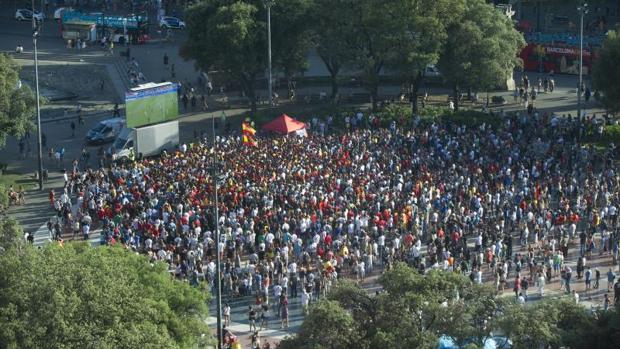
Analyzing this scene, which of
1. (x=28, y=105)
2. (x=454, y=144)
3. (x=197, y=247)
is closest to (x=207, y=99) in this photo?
(x=28, y=105)

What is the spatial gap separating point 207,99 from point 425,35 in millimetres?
15538

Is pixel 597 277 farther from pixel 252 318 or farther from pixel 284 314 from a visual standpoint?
pixel 252 318

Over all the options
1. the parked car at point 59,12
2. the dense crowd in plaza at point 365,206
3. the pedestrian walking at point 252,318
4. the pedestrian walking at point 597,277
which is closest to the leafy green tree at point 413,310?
the pedestrian walking at point 252,318

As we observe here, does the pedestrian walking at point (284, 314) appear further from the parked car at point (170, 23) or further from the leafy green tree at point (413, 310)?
the parked car at point (170, 23)

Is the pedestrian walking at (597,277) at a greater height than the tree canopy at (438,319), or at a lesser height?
lesser

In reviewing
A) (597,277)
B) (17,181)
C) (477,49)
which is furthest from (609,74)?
(17,181)

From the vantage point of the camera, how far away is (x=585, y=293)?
148 ft

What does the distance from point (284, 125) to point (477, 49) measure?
38.6 ft

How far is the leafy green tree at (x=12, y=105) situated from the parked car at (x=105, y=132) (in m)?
4.94

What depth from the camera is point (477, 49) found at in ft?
222

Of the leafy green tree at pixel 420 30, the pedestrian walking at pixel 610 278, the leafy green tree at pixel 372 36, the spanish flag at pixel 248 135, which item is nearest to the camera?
the pedestrian walking at pixel 610 278

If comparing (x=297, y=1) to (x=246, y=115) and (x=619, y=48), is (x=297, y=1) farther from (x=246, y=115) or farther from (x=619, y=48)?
(x=619, y=48)

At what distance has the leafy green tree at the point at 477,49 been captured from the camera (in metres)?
67.6

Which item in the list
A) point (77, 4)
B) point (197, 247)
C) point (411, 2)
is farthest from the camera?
point (77, 4)
